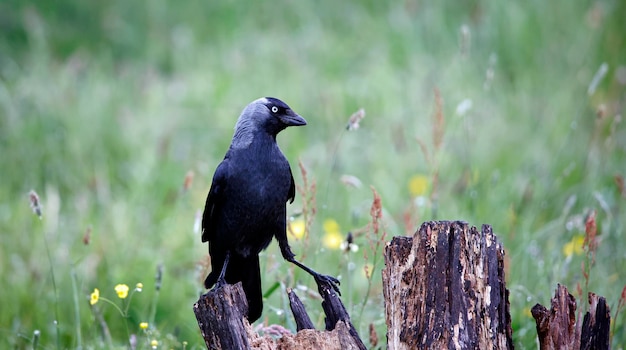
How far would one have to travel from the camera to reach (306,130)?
24.0ft

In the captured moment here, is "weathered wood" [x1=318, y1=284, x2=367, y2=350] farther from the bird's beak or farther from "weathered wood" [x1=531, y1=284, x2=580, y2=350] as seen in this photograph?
the bird's beak

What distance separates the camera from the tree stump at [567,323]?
2.85m

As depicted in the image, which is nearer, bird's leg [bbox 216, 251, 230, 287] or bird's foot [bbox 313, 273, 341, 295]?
bird's foot [bbox 313, 273, 341, 295]

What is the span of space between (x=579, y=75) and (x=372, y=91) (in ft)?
6.19

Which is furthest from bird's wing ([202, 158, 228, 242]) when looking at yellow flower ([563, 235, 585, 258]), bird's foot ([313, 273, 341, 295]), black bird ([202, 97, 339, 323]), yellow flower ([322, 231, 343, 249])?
yellow flower ([563, 235, 585, 258])

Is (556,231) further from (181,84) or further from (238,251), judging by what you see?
(181,84)

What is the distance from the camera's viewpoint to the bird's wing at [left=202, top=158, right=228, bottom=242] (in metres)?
3.67

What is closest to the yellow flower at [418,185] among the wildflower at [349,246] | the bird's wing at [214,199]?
the wildflower at [349,246]

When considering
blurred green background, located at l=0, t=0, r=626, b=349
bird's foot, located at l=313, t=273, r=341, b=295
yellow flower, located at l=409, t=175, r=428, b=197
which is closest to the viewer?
bird's foot, located at l=313, t=273, r=341, b=295

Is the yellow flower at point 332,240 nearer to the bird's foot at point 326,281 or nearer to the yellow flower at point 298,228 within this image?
the yellow flower at point 298,228

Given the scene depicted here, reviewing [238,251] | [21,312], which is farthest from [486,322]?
[21,312]

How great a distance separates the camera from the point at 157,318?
5191mm

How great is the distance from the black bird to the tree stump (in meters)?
1.01

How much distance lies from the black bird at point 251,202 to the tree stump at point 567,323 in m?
1.01
